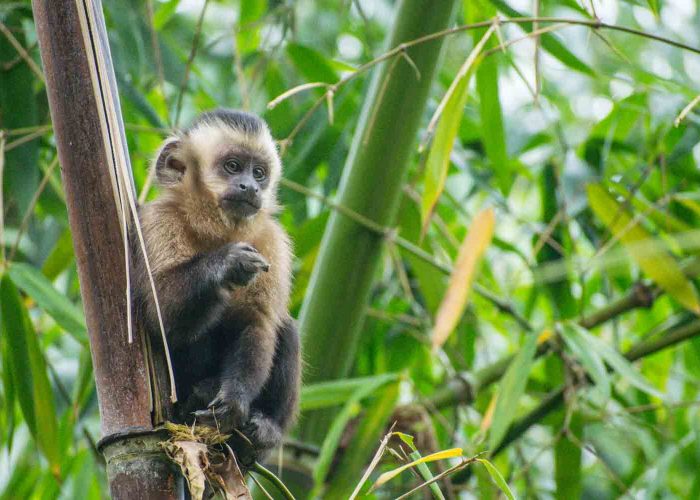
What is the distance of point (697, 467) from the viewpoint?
3.50 meters

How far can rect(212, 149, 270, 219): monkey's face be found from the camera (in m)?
2.82

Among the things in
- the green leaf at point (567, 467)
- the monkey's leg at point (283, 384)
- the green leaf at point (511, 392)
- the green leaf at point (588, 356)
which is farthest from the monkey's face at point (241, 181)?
the green leaf at point (567, 467)

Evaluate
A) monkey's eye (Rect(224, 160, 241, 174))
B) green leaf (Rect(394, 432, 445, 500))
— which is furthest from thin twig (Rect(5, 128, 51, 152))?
green leaf (Rect(394, 432, 445, 500))

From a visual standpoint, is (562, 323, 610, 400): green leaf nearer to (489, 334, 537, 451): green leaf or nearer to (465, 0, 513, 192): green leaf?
(489, 334, 537, 451): green leaf

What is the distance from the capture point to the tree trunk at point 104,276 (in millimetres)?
1673

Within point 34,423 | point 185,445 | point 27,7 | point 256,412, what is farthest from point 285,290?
point 27,7

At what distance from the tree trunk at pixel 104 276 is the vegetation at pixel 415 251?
886mm

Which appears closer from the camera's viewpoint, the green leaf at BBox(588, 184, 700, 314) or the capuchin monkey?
the capuchin monkey

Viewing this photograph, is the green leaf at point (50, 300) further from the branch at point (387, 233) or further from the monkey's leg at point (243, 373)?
the branch at point (387, 233)

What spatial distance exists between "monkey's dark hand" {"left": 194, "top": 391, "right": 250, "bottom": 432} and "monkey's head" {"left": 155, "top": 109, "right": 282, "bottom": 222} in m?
0.61

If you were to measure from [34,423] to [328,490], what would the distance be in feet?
3.32

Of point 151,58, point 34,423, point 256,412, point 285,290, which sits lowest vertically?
point 34,423

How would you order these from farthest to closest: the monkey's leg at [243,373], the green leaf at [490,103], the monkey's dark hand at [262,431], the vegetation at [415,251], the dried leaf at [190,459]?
the green leaf at [490,103] → the vegetation at [415,251] → the monkey's dark hand at [262,431] → the monkey's leg at [243,373] → the dried leaf at [190,459]

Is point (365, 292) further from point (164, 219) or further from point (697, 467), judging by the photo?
point (697, 467)
